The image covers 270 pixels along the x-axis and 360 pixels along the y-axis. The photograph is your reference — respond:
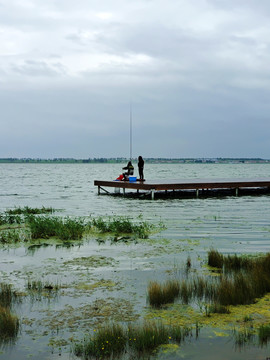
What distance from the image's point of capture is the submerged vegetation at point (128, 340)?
16.2 ft

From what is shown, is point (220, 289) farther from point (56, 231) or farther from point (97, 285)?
point (56, 231)

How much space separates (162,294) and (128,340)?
1.75 m

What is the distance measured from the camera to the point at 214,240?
41.7 feet

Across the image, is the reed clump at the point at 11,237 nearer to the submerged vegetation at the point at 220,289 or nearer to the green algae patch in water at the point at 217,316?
the submerged vegetation at the point at 220,289

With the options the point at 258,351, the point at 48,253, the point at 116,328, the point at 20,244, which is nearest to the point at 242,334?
the point at 258,351

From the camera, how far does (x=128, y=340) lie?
17.0 feet

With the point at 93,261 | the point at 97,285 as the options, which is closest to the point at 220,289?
the point at 97,285

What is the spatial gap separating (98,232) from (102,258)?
13.2 ft

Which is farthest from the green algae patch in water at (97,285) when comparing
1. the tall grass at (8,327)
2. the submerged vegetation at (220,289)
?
the tall grass at (8,327)

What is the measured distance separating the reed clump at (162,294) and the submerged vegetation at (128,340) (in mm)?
1098

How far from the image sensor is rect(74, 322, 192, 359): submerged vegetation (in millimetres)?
4945

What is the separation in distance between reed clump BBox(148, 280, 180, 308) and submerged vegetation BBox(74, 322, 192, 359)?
1.10m

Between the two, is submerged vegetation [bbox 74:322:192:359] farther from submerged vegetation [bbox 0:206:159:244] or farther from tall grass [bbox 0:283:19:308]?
submerged vegetation [bbox 0:206:159:244]

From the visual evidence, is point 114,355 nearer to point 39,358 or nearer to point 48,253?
point 39,358
